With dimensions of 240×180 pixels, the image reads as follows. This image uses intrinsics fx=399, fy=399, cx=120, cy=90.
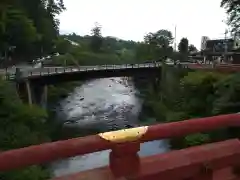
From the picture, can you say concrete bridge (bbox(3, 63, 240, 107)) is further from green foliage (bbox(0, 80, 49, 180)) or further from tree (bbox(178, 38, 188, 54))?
tree (bbox(178, 38, 188, 54))

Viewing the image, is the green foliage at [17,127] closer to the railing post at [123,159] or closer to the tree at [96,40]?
the railing post at [123,159]

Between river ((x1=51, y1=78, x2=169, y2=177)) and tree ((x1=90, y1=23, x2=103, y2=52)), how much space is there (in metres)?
39.5

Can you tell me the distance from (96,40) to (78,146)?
97.4 m

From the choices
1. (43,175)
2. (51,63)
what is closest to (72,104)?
(51,63)

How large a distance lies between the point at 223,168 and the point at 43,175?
1317 centimetres

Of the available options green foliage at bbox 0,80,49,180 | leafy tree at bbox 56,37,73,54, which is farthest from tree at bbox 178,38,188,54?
green foliage at bbox 0,80,49,180

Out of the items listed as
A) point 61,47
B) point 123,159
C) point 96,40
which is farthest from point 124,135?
point 96,40

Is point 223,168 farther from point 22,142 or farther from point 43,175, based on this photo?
point 22,142

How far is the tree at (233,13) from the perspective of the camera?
136 feet

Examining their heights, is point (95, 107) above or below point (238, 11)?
below

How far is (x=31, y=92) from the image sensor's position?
123 ft

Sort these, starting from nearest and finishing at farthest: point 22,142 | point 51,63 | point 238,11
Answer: point 22,142 < point 238,11 < point 51,63

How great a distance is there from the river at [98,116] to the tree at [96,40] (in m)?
39.5

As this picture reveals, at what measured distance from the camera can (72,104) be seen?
154ft
